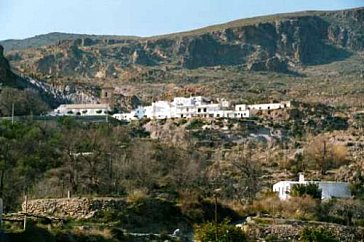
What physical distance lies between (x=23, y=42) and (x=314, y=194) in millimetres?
148983

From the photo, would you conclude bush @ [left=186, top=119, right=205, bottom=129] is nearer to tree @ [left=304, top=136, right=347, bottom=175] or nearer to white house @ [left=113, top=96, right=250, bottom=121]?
white house @ [left=113, top=96, right=250, bottom=121]

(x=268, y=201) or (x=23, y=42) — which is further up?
(x=23, y=42)

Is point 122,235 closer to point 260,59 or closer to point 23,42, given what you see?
point 260,59

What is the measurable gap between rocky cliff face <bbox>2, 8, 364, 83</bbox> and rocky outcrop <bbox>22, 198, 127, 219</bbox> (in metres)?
86.6

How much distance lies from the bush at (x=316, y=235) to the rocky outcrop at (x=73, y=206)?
536cm

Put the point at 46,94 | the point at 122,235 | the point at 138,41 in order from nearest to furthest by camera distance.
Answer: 1. the point at 122,235
2. the point at 46,94
3. the point at 138,41

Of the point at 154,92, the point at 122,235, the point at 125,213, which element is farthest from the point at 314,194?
the point at 154,92

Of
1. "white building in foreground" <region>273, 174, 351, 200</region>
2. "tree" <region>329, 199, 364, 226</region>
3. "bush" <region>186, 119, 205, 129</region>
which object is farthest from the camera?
"bush" <region>186, 119, 205, 129</region>

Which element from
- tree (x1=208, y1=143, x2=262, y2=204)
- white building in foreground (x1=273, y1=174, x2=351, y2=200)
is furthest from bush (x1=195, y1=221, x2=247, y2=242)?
white building in foreground (x1=273, y1=174, x2=351, y2=200)

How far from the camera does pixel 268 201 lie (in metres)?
28.2

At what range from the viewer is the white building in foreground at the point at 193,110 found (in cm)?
6906

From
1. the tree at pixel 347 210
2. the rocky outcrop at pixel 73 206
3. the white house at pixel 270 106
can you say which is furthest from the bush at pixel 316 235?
the white house at pixel 270 106

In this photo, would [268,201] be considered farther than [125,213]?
Yes

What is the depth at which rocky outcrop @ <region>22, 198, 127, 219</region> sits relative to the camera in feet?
76.2
